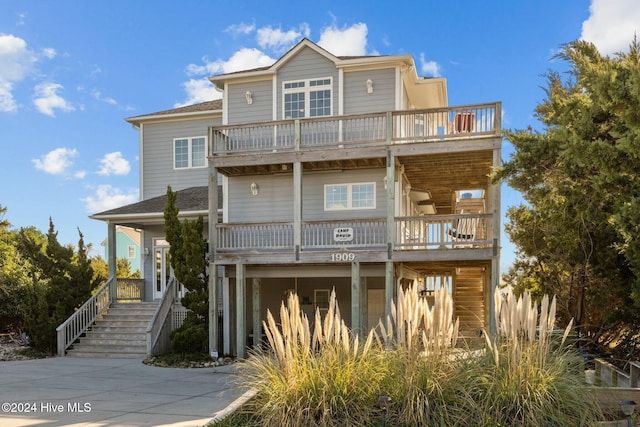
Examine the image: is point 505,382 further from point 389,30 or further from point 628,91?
point 389,30

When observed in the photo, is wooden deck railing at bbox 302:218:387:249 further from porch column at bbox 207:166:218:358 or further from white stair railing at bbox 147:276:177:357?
white stair railing at bbox 147:276:177:357

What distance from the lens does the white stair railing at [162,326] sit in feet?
47.9

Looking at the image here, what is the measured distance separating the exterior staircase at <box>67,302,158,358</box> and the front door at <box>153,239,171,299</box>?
164cm

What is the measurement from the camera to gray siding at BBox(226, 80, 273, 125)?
16.6 m

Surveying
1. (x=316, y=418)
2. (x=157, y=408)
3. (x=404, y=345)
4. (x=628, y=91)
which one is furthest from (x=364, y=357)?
(x=628, y=91)

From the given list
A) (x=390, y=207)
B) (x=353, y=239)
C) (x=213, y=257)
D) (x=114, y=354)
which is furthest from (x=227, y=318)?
(x=390, y=207)

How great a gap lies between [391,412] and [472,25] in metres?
10.7

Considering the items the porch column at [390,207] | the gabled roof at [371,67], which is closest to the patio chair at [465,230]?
the porch column at [390,207]

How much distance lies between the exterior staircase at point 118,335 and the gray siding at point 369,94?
8.85 m

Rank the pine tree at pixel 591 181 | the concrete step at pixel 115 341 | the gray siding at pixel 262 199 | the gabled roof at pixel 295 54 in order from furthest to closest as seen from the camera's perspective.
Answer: the gray siding at pixel 262 199 < the concrete step at pixel 115 341 < the gabled roof at pixel 295 54 < the pine tree at pixel 591 181

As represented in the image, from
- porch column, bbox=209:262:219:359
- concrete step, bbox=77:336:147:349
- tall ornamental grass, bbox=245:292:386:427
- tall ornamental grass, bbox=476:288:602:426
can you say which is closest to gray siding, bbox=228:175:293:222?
porch column, bbox=209:262:219:359

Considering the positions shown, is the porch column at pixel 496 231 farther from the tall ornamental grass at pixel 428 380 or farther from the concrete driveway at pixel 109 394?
the tall ornamental grass at pixel 428 380

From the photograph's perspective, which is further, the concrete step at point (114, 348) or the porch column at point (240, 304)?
the concrete step at point (114, 348)

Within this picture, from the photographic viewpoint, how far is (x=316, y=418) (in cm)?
568
